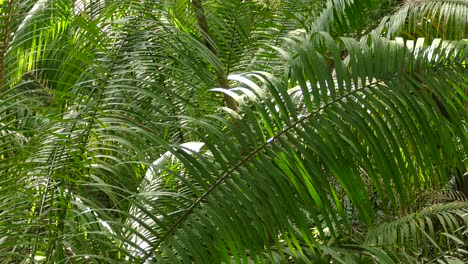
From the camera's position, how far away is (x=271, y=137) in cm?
167

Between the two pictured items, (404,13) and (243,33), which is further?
(404,13)

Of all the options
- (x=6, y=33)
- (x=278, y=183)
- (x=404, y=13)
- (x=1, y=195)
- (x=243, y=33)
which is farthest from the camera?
(x=404, y=13)

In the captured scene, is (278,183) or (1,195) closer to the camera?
(278,183)

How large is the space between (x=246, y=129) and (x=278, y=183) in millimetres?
127

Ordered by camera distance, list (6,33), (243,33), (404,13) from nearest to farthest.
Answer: (6,33)
(243,33)
(404,13)

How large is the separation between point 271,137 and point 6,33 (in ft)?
2.02

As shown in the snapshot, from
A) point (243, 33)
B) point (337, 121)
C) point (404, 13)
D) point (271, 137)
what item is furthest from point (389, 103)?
point (404, 13)

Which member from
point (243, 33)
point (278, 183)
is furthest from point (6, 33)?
point (243, 33)

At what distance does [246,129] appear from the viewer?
1.61 meters

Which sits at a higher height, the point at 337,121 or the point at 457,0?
the point at 457,0

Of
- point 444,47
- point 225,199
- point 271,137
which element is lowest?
point 225,199

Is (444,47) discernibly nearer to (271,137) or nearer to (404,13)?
(271,137)

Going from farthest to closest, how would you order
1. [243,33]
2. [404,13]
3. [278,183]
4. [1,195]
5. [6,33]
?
[404,13]
[243,33]
[1,195]
[6,33]
[278,183]

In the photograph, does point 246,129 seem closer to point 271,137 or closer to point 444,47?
point 271,137
